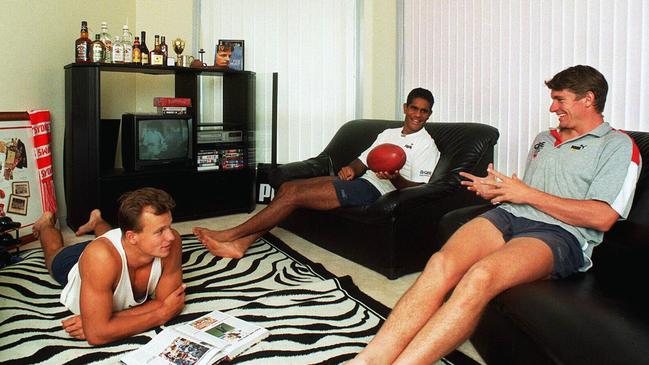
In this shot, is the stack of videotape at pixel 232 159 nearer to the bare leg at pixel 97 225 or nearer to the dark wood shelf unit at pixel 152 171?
the dark wood shelf unit at pixel 152 171

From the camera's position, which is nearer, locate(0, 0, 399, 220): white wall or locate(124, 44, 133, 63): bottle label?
locate(0, 0, 399, 220): white wall

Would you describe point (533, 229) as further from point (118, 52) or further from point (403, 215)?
point (118, 52)

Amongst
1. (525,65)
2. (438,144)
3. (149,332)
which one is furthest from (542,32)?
(149,332)

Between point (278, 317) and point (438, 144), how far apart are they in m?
1.76

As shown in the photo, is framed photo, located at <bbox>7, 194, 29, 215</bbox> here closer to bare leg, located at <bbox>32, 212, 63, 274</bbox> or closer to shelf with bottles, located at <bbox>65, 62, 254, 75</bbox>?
bare leg, located at <bbox>32, 212, 63, 274</bbox>

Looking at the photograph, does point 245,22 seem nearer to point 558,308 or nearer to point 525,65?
point 525,65

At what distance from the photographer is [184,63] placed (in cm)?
487

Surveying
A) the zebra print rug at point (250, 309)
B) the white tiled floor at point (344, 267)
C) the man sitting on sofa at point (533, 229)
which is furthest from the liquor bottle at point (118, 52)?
the man sitting on sofa at point (533, 229)

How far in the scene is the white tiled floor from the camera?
289cm

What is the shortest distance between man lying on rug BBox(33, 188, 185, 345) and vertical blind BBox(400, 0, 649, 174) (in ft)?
8.17

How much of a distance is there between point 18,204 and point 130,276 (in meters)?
2.03

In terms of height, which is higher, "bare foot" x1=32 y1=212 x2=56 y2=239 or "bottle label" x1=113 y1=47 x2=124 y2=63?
"bottle label" x1=113 y1=47 x2=124 y2=63

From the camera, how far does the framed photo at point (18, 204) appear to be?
379 centimetres

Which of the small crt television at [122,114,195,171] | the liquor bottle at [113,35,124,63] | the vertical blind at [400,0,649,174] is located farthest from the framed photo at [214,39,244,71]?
the vertical blind at [400,0,649,174]
